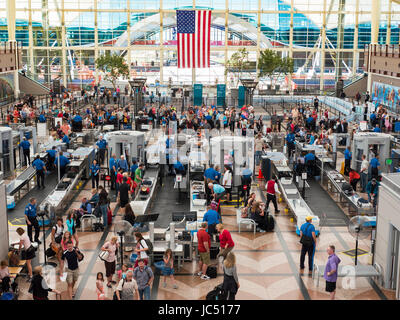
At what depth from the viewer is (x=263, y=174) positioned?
Answer: 66.3 feet

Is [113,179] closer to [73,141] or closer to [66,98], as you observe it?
[73,141]

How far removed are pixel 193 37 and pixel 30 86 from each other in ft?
56.6

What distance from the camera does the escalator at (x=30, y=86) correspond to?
157 ft

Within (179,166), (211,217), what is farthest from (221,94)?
(211,217)

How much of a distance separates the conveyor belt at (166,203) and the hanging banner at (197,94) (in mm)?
23170

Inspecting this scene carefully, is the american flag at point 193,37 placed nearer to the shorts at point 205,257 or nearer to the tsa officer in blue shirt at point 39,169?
the tsa officer in blue shirt at point 39,169

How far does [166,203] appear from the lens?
17.3 meters

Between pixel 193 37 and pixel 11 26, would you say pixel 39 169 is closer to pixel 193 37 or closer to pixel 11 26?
pixel 193 37

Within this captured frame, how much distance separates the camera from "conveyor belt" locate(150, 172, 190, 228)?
15688 mm

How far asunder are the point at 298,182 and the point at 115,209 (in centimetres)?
636

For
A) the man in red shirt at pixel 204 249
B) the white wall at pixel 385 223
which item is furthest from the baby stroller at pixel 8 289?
the white wall at pixel 385 223

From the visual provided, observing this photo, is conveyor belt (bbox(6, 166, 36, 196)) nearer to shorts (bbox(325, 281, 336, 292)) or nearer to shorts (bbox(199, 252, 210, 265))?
shorts (bbox(199, 252, 210, 265))
